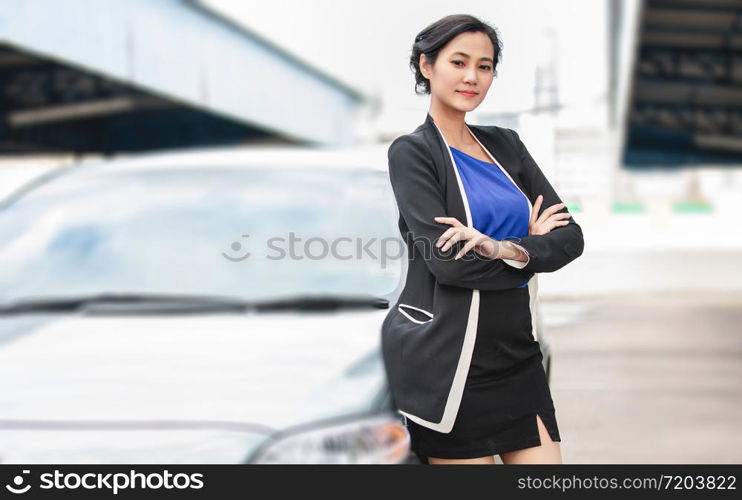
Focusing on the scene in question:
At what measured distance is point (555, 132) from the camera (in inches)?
123

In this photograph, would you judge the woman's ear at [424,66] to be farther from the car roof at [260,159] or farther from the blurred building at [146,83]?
the blurred building at [146,83]

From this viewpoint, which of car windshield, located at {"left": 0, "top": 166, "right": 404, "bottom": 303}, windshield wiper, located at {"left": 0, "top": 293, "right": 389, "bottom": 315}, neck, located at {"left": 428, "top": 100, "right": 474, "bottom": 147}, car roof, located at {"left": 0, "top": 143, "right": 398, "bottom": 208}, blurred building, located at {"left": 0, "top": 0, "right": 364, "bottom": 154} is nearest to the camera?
neck, located at {"left": 428, "top": 100, "right": 474, "bottom": 147}

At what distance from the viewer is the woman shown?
6.81ft

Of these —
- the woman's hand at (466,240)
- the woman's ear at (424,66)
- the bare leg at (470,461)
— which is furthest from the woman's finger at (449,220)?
the bare leg at (470,461)

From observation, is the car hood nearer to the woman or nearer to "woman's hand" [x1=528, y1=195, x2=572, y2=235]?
the woman

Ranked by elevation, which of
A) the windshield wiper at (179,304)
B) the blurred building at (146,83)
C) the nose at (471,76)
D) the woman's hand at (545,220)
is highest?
the blurred building at (146,83)

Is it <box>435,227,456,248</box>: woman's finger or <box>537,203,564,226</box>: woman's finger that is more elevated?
<box>537,203,564,226</box>: woman's finger

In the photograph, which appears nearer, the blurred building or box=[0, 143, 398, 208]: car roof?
box=[0, 143, 398, 208]: car roof

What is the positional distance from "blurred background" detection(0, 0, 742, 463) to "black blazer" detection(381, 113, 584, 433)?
36 cm

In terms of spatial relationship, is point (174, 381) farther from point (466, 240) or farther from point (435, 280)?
point (466, 240)

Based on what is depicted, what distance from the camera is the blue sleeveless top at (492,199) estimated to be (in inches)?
83.6

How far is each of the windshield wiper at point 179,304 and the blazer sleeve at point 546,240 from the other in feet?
2.15

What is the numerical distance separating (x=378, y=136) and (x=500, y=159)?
1268 millimetres

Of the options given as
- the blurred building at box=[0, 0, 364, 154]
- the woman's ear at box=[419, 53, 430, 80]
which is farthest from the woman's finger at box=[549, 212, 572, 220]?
the blurred building at box=[0, 0, 364, 154]
